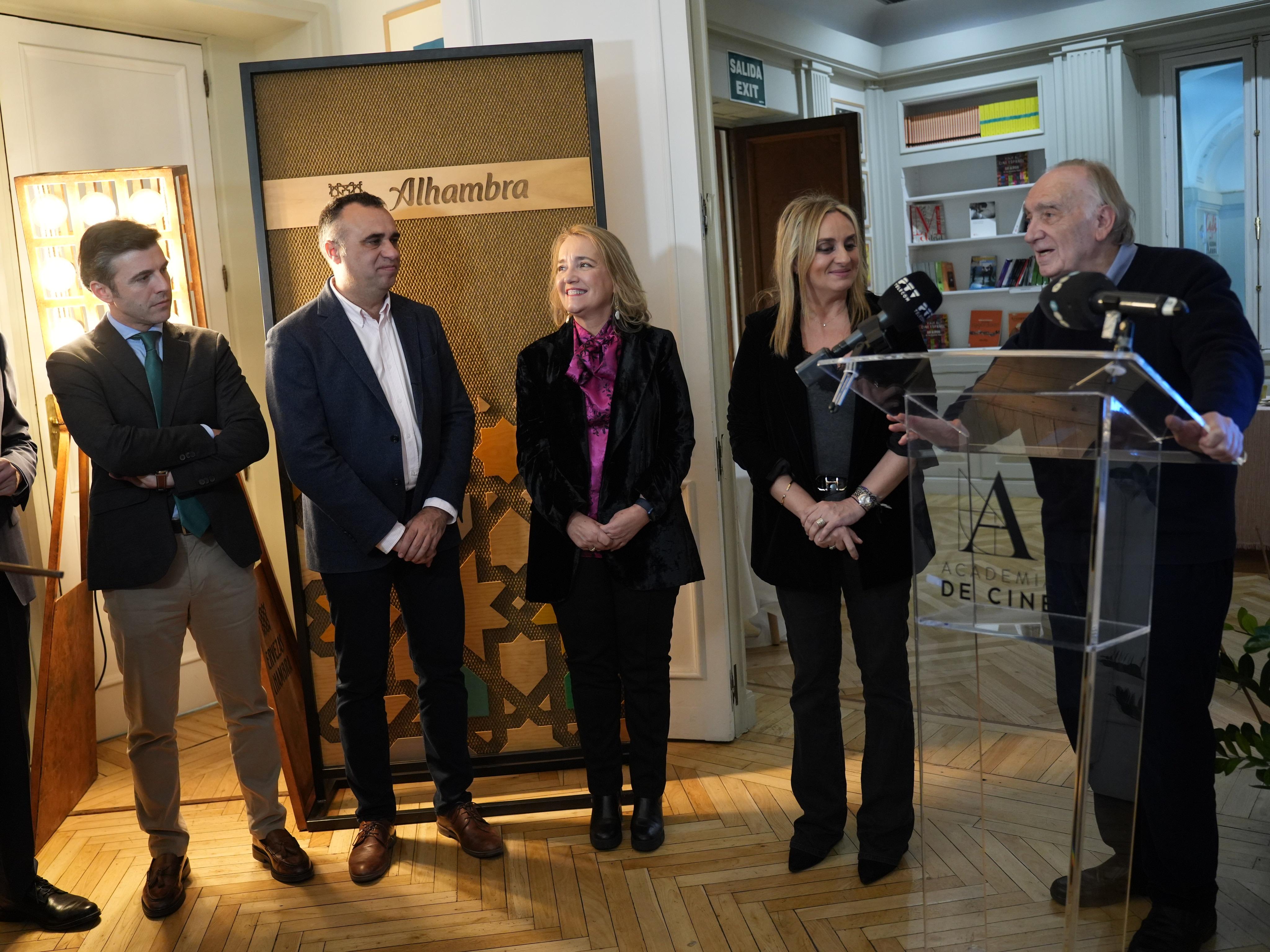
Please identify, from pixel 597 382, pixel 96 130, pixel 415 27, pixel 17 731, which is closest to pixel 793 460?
pixel 597 382

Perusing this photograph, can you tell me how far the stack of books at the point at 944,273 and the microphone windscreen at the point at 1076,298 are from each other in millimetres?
7181

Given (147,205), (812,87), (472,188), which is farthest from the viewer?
(812,87)

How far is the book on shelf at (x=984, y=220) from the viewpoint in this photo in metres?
8.20

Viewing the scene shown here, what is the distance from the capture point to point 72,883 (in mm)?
2799

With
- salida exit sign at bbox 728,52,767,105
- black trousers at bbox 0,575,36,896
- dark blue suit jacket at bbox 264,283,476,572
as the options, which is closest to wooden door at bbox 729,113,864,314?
salida exit sign at bbox 728,52,767,105

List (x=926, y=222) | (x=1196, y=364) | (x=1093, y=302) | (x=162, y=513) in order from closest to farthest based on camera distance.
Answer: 1. (x=1093, y=302)
2. (x=1196, y=364)
3. (x=162, y=513)
4. (x=926, y=222)

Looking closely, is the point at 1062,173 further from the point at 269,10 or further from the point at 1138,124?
the point at 1138,124

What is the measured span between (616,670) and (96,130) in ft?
9.59

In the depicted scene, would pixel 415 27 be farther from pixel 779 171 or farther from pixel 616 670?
pixel 616 670

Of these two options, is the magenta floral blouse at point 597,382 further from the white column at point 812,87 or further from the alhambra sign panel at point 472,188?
the white column at point 812,87

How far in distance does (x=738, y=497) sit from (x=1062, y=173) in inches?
93.4

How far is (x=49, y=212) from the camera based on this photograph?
3.35 metres

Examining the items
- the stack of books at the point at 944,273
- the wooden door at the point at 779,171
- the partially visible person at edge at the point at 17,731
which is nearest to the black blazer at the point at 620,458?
the partially visible person at edge at the point at 17,731

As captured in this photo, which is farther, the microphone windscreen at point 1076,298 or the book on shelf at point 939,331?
the book on shelf at point 939,331
